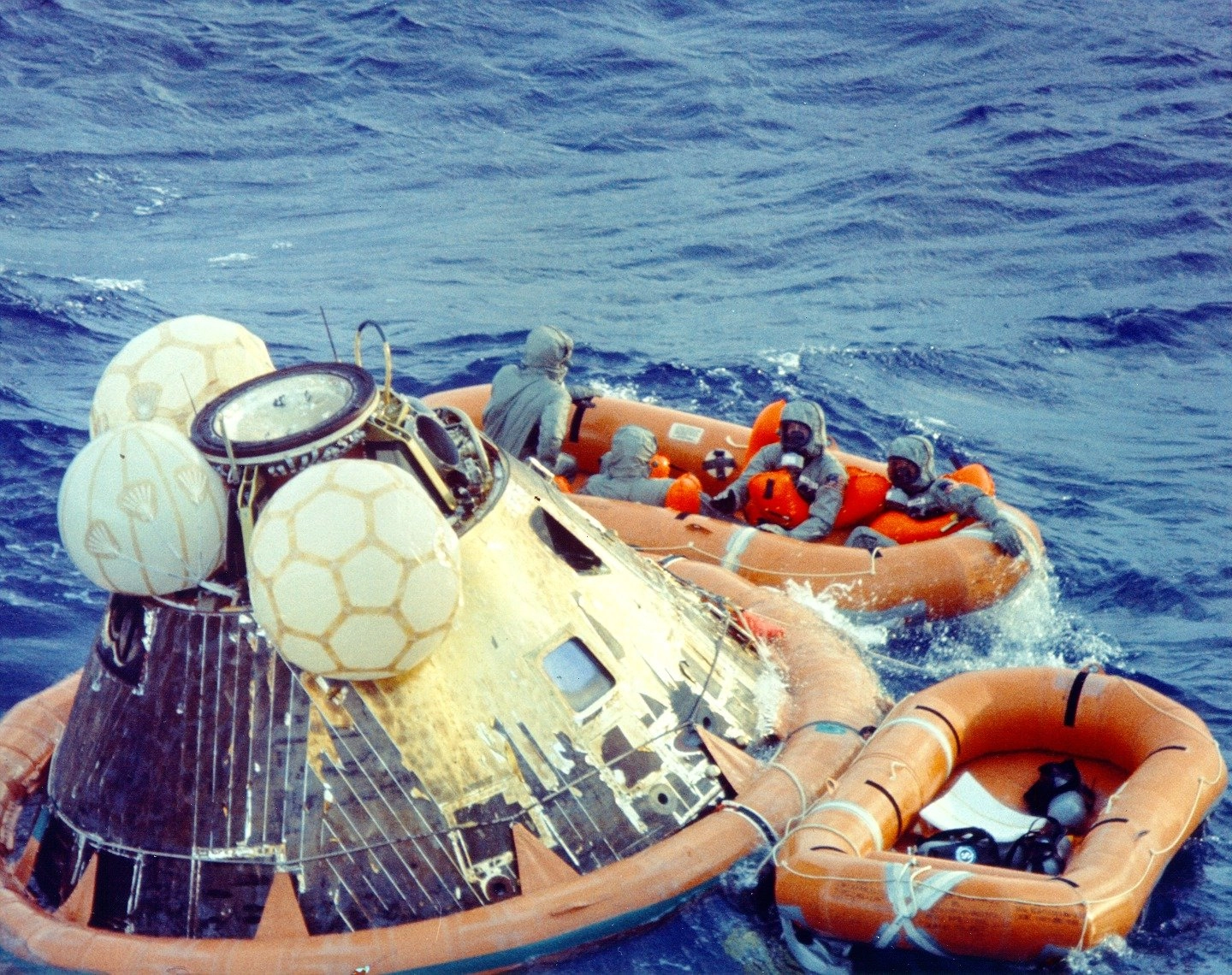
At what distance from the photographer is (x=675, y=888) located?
6.12 m

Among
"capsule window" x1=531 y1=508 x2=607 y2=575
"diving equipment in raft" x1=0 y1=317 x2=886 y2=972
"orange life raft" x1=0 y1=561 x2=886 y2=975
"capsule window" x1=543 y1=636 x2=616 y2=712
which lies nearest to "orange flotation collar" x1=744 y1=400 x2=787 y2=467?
"orange life raft" x1=0 y1=561 x2=886 y2=975

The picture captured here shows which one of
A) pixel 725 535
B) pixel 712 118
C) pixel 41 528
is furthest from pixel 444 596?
pixel 712 118

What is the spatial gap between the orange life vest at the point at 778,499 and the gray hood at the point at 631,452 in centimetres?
85

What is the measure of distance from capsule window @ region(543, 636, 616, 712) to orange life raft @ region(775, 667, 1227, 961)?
112 cm

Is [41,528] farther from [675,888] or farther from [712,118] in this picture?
[712,118]

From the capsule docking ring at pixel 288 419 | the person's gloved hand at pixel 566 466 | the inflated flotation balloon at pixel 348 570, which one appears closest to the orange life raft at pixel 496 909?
the inflated flotation balloon at pixel 348 570

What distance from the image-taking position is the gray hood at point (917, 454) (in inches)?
410

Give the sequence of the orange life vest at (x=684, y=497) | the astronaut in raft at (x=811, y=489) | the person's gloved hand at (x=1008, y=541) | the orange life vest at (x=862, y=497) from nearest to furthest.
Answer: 1. the person's gloved hand at (x=1008, y=541)
2. the astronaut in raft at (x=811, y=489)
3. the orange life vest at (x=684, y=497)
4. the orange life vest at (x=862, y=497)

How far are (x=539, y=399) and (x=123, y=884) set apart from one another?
17.9 feet

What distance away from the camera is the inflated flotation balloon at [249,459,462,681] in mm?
5438

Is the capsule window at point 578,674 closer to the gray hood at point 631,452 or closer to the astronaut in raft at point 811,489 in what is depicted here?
the astronaut in raft at point 811,489

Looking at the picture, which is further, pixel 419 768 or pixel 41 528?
pixel 41 528

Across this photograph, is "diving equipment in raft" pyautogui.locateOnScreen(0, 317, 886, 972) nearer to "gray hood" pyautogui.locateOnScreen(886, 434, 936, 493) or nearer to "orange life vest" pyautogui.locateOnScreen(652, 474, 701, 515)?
"orange life vest" pyautogui.locateOnScreen(652, 474, 701, 515)

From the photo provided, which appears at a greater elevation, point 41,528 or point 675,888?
point 675,888
